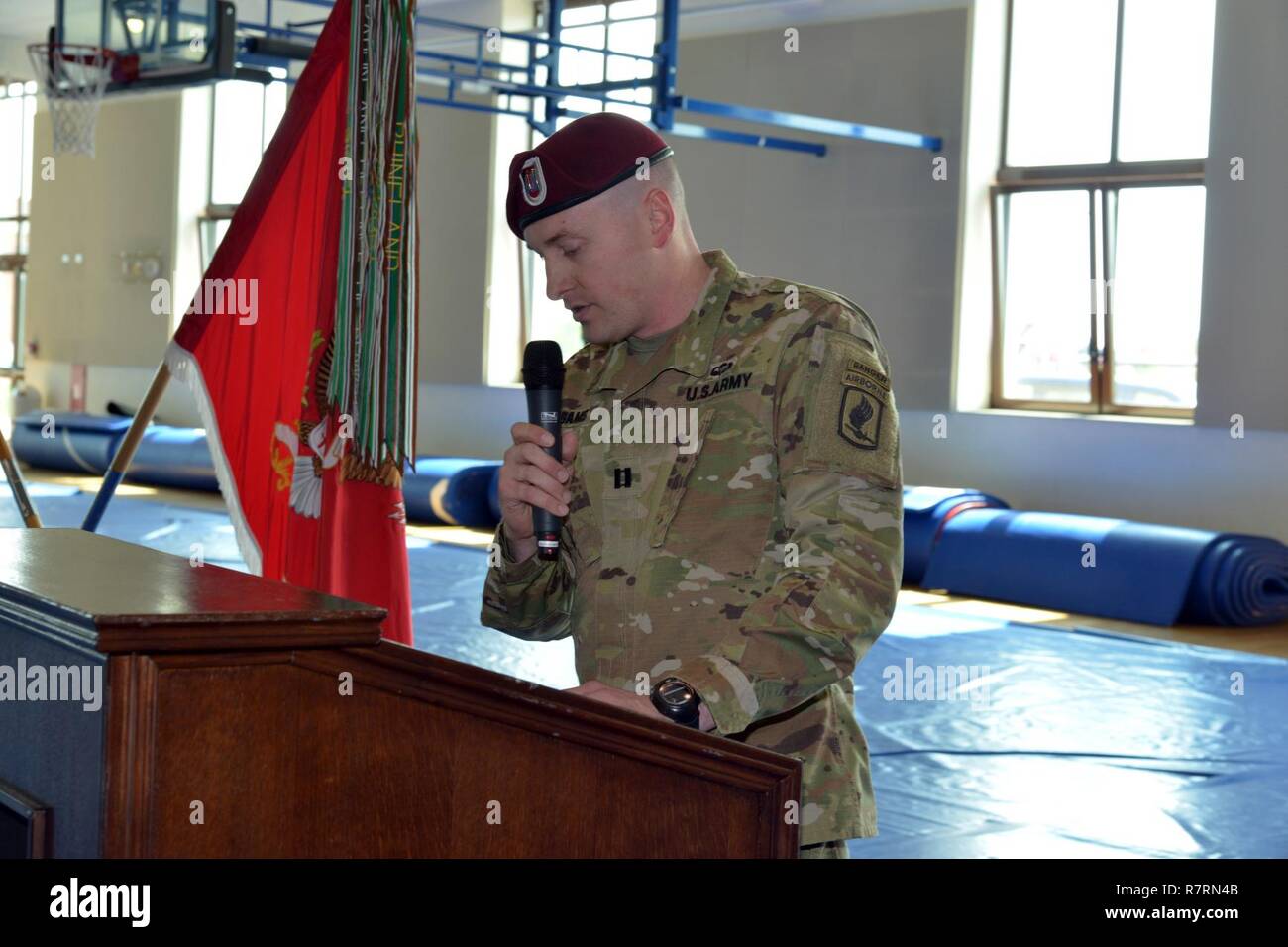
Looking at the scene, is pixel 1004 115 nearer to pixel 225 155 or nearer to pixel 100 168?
pixel 225 155

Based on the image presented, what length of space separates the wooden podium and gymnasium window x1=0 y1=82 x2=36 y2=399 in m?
17.1

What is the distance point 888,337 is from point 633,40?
10.9 ft

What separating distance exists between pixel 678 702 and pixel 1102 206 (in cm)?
855

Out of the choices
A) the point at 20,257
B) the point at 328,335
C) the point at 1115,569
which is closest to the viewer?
the point at 328,335

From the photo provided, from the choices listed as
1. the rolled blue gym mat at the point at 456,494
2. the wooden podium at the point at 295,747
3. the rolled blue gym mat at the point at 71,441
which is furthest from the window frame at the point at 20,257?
the wooden podium at the point at 295,747

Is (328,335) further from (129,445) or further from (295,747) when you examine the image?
(295,747)

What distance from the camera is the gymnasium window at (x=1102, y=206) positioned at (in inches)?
354

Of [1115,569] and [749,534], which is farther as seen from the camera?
[1115,569]

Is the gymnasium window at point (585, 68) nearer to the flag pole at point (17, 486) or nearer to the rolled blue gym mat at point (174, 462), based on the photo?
the rolled blue gym mat at point (174, 462)

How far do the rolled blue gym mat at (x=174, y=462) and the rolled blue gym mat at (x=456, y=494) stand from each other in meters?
2.23

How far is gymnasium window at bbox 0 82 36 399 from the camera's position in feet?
56.0

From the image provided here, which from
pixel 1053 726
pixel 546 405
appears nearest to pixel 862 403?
pixel 546 405

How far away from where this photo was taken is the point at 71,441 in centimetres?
1367
